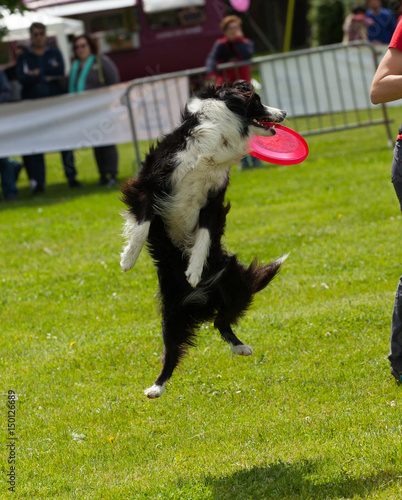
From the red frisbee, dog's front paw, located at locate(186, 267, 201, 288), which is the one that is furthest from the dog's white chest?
the red frisbee

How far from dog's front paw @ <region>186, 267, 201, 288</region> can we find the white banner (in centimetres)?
852

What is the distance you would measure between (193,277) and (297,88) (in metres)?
10.8

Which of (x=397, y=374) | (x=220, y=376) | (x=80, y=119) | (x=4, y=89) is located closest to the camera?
(x=397, y=374)

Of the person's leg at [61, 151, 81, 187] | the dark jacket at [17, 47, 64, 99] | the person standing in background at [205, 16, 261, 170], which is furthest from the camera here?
the person's leg at [61, 151, 81, 187]

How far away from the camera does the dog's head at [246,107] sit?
3.72 meters

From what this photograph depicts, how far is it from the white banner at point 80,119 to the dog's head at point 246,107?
811cm

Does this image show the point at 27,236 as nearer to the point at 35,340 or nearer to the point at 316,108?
the point at 35,340

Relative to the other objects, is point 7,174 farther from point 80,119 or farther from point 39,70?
point 39,70

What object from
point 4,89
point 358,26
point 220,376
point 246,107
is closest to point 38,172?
point 4,89

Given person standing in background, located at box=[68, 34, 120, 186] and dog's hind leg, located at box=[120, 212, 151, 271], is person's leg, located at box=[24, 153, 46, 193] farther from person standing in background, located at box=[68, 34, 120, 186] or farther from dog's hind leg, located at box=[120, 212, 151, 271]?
dog's hind leg, located at box=[120, 212, 151, 271]

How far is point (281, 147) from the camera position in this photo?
438 centimetres

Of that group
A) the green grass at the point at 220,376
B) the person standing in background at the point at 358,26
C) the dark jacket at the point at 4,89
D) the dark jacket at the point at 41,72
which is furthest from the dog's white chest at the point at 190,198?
the person standing in background at the point at 358,26

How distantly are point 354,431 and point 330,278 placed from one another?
2.78 m

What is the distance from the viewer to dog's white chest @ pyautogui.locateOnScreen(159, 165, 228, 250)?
3.71m
